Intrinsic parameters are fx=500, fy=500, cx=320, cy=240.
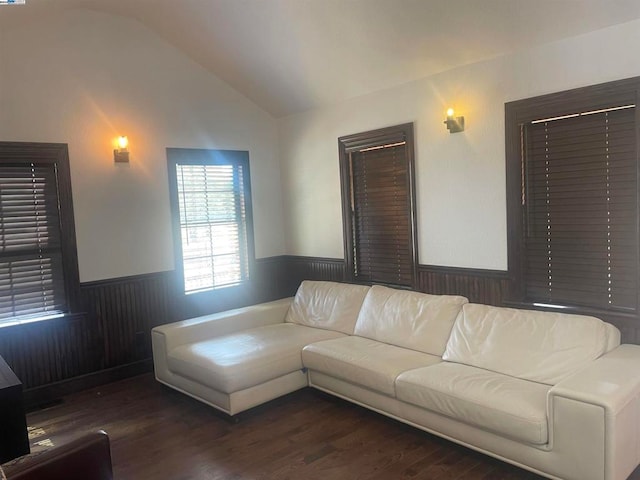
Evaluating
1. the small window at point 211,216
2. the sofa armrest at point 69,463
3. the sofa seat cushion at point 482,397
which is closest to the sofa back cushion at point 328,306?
the small window at point 211,216

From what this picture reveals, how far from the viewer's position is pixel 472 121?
3.84 m

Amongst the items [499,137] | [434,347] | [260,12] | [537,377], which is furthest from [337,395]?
[260,12]

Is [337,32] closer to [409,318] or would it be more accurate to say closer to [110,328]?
[409,318]

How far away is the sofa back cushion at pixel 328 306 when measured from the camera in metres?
4.31

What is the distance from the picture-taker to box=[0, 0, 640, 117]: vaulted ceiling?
319cm

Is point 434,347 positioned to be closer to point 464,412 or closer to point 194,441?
point 464,412

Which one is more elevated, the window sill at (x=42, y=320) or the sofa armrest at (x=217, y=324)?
the window sill at (x=42, y=320)

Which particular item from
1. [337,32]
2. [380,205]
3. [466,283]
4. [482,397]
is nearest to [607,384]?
[482,397]

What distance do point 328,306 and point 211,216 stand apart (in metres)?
1.62

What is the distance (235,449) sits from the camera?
318 centimetres

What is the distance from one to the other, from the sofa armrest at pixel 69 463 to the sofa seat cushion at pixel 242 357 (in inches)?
54.0

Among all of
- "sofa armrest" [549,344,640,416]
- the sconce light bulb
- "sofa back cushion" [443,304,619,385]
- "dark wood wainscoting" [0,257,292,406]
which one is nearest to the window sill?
"dark wood wainscoting" [0,257,292,406]

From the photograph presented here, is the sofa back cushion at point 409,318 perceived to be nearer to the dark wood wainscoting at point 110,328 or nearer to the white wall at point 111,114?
the dark wood wainscoting at point 110,328

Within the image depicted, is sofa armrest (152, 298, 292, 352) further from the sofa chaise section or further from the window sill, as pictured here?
the window sill
